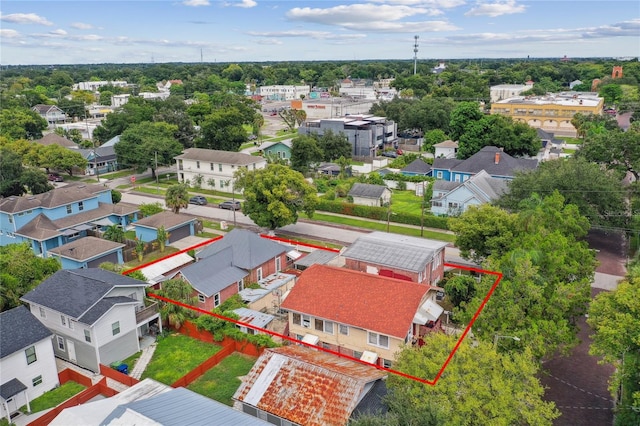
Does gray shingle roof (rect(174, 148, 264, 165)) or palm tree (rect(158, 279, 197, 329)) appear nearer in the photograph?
palm tree (rect(158, 279, 197, 329))

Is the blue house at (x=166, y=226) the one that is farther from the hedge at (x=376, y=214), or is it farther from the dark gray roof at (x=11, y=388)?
the dark gray roof at (x=11, y=388)

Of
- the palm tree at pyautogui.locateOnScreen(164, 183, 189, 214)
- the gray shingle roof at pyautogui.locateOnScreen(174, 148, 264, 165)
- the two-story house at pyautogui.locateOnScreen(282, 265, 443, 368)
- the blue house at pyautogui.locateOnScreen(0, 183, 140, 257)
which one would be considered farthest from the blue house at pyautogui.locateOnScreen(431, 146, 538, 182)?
the blue house at pyautogui.locateOnScreen(0, 183, 140, 257)

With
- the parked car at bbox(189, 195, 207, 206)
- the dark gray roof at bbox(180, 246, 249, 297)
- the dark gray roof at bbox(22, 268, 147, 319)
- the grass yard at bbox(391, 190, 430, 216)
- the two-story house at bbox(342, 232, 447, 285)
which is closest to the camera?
the dark gray roof at bbox(22, 268, 147, 319)

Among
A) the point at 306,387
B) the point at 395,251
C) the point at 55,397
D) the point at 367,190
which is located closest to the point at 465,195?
the point at 367,190

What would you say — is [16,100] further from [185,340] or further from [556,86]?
[556,86]

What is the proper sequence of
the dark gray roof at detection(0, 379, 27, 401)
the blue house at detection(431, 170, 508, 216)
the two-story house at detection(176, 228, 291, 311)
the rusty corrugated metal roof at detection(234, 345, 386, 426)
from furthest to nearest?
the blue house at detection(431, 170, 508, 216)
the two-story house at detection(176, 228, 291, 311)
the dark gray roof at detection(0, 379, 27, 401)
the rusty corrugated metal roof at detection(234, 345, 386, 426)

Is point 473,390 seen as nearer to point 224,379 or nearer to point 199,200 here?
point 224,379

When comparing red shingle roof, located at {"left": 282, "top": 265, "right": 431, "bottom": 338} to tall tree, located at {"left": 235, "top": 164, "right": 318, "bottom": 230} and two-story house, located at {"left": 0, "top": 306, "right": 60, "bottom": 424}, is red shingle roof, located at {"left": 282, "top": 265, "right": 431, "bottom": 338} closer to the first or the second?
two-story house, located at {"left": 0, "top": 306, "right": 60, "bottom": 424}

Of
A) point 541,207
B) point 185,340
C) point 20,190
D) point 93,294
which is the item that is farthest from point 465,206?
point 20,190
